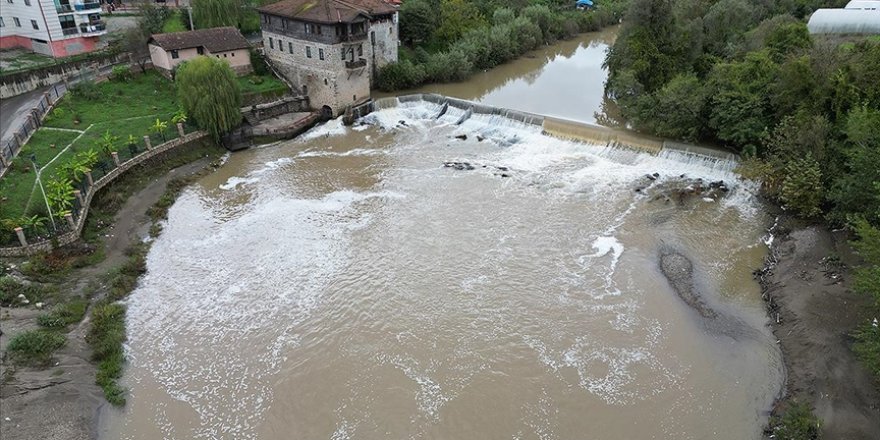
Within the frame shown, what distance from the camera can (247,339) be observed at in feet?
69.7

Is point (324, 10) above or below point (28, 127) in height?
above

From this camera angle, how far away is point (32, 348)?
64.1 feet

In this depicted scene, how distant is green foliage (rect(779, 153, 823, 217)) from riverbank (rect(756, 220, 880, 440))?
861mm

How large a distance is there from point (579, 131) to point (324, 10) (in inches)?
776

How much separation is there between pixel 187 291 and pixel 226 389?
244 inches

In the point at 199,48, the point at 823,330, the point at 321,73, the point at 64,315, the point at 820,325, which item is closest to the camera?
the point at 823,330

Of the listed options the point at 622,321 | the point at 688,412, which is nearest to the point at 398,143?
the point at 622,321

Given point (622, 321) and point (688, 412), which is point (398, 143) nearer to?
point (622, 321)

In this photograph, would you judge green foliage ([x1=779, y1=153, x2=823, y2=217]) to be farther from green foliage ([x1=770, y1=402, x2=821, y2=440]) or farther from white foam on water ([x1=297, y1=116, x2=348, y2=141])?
white foam on water ([x1=297, y1=116, x2=348, y2=141])

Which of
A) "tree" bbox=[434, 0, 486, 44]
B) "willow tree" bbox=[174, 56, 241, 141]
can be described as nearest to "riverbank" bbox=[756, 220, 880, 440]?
"willow tree" bbox=[174, 56, 241, 141]

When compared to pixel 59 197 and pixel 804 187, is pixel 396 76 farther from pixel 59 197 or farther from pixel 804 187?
pixel 804 187

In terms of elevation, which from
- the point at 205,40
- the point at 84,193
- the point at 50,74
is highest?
the point at 205,40

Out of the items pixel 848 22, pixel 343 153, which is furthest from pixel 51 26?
pixel 848 22

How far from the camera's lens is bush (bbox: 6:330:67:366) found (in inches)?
759
